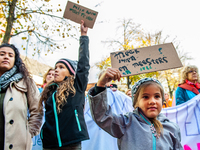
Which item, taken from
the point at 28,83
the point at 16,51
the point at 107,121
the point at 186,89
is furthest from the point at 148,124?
the point at 186,89

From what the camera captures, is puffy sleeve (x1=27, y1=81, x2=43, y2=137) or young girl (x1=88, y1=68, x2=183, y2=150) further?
puffy sleeve (x1=27, y1=81, x2=43, y2=137)

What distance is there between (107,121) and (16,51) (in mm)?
1634

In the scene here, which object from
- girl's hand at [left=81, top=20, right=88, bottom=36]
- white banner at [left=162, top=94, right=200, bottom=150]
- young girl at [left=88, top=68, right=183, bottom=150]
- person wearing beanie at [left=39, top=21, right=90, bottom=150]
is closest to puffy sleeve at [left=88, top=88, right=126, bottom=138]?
young girl at [left=88, top=68, right=183, bottom=150]

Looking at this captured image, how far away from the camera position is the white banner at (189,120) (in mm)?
2679

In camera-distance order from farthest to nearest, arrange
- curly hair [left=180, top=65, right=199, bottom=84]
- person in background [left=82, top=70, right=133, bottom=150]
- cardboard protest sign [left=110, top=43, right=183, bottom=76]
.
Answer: curly hair [left=180, top=65, right=199, bottom=84] < person in background [left=82, top=70, right=133, bottom=150] < cardboard protest sign [left=110, top=43, right=183, bottom=76]

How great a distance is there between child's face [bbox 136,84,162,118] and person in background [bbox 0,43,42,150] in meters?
1.24

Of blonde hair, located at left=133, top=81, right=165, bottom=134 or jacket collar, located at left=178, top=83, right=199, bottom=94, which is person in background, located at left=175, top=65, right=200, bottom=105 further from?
blonde hair, located at left=133, top=81, right=165, bottom=134

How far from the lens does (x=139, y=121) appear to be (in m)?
1.55

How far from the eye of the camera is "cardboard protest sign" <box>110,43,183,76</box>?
1727 mm

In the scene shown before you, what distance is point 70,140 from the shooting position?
6.11ft

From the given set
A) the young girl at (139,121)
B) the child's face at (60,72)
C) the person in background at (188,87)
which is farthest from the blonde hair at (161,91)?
the person in background at (188,87)

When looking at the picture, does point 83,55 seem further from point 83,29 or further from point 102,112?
point 102,112

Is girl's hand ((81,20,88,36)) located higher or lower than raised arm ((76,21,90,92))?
higher

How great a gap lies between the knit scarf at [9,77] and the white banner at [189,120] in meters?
2.46
